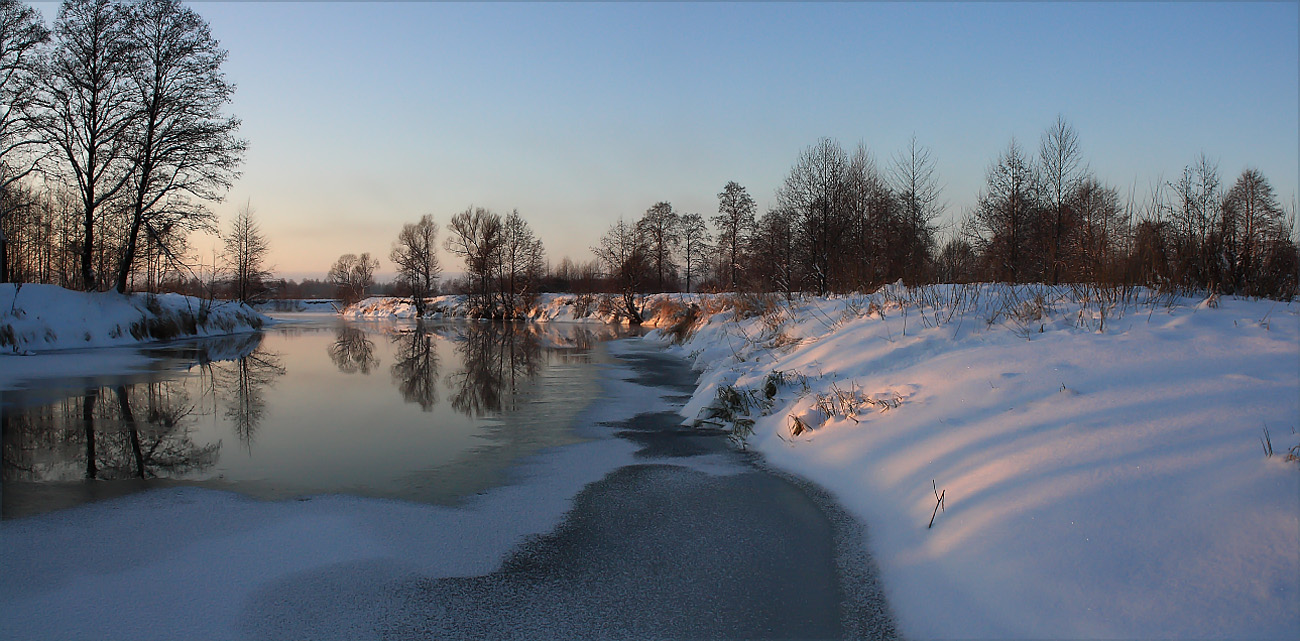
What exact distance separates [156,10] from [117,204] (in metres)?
6.32

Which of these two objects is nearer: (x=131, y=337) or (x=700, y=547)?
(x=700, y=547)

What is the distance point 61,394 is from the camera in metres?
9.12

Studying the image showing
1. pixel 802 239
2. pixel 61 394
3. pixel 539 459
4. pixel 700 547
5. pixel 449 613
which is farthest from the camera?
pixel 802 239

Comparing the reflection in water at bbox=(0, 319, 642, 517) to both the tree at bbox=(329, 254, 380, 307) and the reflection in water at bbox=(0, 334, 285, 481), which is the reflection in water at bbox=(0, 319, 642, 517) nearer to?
the reflection in water at bbox=(0, 334, 285, 481)

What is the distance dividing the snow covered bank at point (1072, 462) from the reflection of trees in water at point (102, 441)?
586 centimetres

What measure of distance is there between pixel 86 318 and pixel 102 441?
1491 centimetres

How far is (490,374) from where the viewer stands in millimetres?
13531

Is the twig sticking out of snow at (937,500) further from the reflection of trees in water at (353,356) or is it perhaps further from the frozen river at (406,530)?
the reflection of trees in water at (353,356)

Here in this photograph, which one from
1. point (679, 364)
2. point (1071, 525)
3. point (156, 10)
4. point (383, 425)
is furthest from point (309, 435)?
point (156, 10)

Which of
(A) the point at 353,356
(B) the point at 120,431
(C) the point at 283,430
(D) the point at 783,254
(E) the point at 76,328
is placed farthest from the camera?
(D) the point at 783,254

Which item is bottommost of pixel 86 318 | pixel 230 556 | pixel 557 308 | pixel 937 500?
pixel 230 556

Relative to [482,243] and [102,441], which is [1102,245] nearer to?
[102,441]

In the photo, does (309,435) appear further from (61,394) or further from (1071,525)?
(1071,525)

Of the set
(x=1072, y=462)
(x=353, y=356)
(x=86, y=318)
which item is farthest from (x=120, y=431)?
(x=86, y=318)
